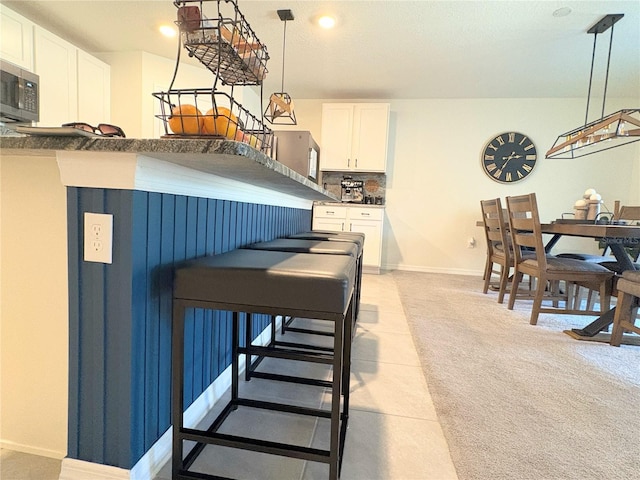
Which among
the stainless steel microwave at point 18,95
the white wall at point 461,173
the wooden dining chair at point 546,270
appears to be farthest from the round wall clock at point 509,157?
the stainless steel microwave at point 18,95

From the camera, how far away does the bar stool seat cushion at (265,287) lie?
0.80 meters

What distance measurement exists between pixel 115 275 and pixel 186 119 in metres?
0.42

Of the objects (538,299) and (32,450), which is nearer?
(32,450)

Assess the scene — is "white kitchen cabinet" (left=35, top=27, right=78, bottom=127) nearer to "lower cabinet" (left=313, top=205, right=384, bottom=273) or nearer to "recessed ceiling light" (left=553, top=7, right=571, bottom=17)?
"lower cabinet" (left=313, top=205, right=384, bottom=273)

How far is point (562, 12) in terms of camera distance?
263 cm

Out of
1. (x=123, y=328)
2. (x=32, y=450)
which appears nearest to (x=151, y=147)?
(x=123, y=328)

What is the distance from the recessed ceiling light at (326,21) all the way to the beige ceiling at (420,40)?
6 centimetres

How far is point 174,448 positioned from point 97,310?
1.42 feet

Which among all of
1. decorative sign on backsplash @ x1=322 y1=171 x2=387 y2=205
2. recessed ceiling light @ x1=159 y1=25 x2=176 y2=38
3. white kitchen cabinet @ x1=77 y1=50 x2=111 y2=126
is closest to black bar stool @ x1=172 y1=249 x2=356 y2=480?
recessed ceiling light @ x1=159 y1=25 x2=176 y2=38

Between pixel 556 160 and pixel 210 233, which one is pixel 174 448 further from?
pixel 556 160

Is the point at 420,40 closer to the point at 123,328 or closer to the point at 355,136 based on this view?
the point at 355,136

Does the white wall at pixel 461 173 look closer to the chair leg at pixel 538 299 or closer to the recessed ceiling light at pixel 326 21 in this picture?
the recessed ceiling light at pixel 326 21

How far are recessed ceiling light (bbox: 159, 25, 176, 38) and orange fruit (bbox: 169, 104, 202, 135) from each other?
3126 millimetres

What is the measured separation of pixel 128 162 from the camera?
30.5 inches
